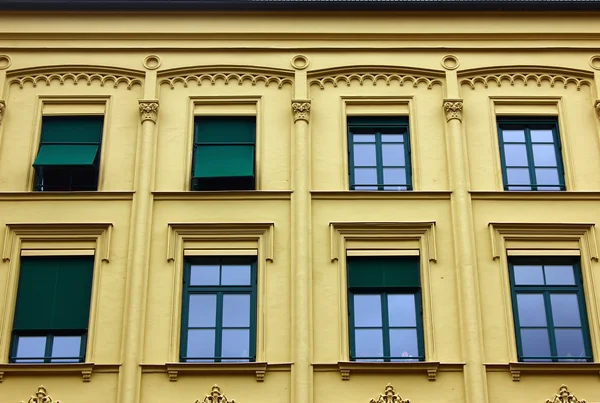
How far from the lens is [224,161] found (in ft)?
72.7

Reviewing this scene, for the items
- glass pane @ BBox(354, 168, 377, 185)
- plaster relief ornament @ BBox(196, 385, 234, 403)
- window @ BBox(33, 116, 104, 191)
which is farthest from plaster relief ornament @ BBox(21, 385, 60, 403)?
glass pane @ BBox(354, 168, 377, 185)

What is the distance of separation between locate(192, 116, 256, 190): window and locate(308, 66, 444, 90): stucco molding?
2.18 m

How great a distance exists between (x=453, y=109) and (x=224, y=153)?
5.98 m

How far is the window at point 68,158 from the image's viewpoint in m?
21.9

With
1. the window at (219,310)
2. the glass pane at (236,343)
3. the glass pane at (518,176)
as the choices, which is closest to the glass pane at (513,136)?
the glass pane at (518,176)

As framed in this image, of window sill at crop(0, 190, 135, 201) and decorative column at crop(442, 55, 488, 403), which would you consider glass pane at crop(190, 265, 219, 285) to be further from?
decorative column at crop(442, 55, 488, 403)

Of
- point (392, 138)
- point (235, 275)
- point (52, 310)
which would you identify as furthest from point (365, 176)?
point (52, 310)

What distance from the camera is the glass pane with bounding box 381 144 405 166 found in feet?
73.8

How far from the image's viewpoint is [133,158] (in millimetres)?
22188

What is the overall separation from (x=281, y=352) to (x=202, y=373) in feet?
5.98

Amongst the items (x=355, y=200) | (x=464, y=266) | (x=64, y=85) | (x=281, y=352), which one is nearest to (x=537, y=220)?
(x=464, y=266)

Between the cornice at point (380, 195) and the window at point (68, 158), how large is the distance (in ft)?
18.5

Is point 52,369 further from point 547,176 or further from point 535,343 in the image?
point 547,176

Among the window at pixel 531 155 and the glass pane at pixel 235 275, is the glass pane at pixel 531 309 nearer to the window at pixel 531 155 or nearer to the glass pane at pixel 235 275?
the window at pixel 531 155
